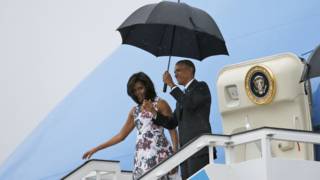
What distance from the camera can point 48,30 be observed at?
13031 mm

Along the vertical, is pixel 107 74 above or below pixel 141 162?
above

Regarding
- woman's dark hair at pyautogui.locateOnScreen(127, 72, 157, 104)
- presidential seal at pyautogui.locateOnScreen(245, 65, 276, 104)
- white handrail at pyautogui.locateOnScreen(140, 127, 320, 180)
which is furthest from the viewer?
presidential seal at pyautogui.locateOnScreen(245, 65, 276, 104)

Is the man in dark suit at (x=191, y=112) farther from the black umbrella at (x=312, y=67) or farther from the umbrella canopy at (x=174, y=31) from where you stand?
the black umbrella at (x=312, y=67)

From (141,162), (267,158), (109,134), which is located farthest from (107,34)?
(267,158)

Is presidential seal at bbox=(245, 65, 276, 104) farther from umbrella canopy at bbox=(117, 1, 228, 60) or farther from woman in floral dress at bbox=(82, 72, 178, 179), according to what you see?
woman in floral dress at bbox=(82, 72, 178, 179)

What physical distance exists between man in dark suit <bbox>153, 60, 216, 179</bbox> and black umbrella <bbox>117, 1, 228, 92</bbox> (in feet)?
1.15

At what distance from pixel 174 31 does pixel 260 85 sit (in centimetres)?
88

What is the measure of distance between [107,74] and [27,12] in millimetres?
2143

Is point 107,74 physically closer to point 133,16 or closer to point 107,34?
point 107,34

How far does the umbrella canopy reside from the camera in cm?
760

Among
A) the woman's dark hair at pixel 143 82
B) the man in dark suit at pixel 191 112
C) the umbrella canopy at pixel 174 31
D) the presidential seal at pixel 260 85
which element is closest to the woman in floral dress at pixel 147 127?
the woman's dark hair at pixel 143 82

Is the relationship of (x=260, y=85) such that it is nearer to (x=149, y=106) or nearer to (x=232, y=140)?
(x=149, y=106)

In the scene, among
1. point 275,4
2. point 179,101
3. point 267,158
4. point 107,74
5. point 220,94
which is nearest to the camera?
point 267,158

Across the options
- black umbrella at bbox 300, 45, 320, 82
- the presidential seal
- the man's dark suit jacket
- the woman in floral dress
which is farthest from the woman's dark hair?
black umbrella at bbox 300, 45, 320, 82
